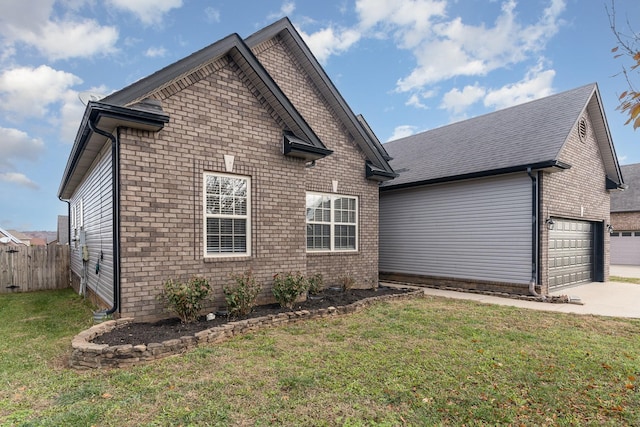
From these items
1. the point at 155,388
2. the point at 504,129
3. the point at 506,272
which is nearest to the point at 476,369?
the point at 155,388

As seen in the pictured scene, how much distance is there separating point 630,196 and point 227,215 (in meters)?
28.7

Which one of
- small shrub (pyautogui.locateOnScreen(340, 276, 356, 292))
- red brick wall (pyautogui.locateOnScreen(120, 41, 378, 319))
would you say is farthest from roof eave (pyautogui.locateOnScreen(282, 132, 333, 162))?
small shrub (pyautogui.locateOnScreen(340, 276, 356, 292))

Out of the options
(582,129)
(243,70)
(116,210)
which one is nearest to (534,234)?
(582,129)

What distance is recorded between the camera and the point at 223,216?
269 inches

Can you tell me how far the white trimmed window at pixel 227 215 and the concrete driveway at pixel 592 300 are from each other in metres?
6.55

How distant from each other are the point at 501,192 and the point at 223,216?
8660 millimetres

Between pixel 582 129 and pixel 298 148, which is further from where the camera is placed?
pixel 582 129

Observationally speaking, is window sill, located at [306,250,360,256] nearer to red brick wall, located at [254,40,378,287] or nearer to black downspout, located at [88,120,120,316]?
red brick wall, located at [254,40,378,287]

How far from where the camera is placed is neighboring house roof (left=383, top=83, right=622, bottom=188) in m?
10.5

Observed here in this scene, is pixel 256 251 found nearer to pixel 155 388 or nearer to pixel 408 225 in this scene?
pixel 155 388

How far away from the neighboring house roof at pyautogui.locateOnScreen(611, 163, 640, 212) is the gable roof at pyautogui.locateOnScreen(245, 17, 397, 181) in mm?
22003

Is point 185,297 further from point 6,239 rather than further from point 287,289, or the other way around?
point 6,239

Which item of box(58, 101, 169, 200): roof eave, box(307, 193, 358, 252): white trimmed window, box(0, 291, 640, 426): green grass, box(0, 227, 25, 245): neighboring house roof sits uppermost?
box(58, 101, 169, 200): roof eave

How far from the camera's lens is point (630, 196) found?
23672 mm
